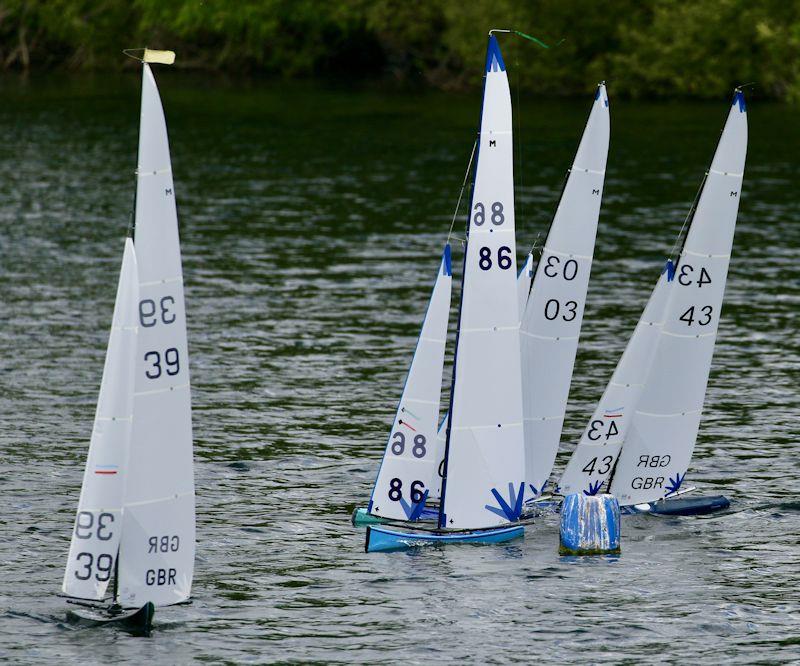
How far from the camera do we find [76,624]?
81.3 feet

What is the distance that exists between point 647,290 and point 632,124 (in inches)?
1696

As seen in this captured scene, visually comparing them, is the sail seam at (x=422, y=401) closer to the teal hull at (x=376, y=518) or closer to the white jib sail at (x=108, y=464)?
the teal hull at (x=376, y=518)

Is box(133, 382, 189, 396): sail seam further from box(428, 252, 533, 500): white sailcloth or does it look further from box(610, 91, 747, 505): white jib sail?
box(610, 91, 747, 505): white jib sail

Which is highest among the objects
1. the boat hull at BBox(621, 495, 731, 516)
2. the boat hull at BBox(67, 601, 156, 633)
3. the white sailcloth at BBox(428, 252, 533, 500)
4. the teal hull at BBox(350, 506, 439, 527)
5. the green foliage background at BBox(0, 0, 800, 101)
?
the green foliage background at BBox(0, 0, 800, 101)

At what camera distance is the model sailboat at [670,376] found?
29.4 metres

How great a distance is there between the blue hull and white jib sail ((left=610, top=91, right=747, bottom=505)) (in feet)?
12.7

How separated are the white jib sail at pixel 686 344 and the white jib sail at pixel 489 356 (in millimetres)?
3564

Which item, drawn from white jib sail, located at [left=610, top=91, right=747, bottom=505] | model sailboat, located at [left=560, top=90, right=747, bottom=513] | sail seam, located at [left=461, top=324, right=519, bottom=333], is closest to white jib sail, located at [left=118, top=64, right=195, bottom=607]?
sail seam, located at [left=461, top=324, right=519, bottom=333]

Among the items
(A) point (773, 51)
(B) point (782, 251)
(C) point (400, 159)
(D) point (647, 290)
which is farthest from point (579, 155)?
(A) point (773, 51)

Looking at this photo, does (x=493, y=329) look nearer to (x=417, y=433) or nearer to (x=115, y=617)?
(x=417, y=433)

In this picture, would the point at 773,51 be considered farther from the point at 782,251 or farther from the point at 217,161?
the point at 782,251

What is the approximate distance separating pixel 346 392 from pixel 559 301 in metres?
12.8

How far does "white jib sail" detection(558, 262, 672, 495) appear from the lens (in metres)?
30.1

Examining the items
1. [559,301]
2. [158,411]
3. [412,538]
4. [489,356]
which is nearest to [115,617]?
[158,411]
